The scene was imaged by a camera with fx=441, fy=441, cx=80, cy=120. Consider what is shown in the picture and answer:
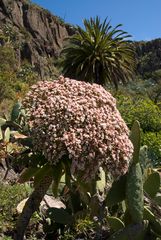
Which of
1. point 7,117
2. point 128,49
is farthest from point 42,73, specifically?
point 7,117

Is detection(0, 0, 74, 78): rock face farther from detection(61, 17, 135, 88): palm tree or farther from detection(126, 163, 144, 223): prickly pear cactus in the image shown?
detection(126, 163, 144, 223): prickly pear cactus

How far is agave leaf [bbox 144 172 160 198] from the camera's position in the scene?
4750 millimetres

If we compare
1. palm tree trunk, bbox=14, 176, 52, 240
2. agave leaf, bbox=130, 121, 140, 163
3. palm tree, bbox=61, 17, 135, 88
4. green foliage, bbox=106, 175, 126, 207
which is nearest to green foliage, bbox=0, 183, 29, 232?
palm tree trunk, bbox=14, 176, 52, 240

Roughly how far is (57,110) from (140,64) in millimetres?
117095

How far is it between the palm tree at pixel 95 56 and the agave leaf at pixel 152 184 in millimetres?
14179

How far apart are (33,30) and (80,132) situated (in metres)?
81.4

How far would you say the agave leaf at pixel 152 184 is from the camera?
475 cm

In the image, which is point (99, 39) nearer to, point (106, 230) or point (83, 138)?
point (106, 230)

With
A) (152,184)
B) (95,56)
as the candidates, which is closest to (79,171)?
(152,184)

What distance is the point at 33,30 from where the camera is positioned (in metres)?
82.9

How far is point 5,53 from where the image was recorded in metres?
44.3

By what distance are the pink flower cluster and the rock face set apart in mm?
62501

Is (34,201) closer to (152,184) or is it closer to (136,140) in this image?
(136,140)

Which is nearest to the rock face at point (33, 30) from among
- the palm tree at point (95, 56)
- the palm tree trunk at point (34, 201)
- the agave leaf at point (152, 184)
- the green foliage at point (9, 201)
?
the palm tree at point (95, 56)
